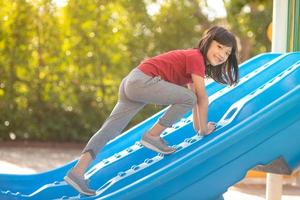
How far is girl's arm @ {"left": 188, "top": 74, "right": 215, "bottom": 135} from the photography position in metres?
3.88

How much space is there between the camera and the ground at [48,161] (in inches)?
238

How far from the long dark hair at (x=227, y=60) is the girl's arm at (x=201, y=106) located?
17cm

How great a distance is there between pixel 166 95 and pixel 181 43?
6.19m

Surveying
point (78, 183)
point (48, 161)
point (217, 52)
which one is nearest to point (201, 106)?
point (217, 52)

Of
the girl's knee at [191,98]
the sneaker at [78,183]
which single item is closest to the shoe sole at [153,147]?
the girl's knee at [191,98]

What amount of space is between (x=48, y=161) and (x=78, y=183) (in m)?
4.20

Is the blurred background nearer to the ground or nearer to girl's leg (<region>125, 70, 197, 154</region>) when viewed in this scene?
the ground

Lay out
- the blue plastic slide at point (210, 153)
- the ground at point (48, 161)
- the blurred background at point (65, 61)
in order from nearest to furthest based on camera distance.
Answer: the blue plastic slide at point (210, 153) < the ground at point (48, 161) < the blurred background at point (65, 61)

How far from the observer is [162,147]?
4.03 m

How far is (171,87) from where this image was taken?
155 inches

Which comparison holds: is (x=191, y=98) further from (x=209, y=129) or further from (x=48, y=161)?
(x=48, y=161)

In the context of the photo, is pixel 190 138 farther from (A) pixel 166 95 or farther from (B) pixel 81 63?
(B) pixel 81 63

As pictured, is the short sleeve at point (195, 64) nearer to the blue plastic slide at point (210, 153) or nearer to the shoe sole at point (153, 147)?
the blue plastic slide at point (210, 153)

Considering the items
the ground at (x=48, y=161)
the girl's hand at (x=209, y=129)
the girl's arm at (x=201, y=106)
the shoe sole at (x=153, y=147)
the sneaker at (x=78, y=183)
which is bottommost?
the ground at (x=48, y=161)
